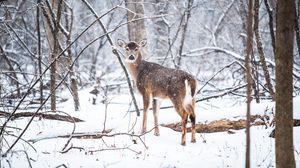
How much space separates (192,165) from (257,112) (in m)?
2.57

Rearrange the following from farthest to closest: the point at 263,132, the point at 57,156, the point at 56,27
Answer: the point at 56,27 → the point at 263,132 → the point at 57,156

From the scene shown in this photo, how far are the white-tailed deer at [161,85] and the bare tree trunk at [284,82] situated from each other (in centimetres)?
275

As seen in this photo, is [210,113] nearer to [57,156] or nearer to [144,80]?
[144,80]

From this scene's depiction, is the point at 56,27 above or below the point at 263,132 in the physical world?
above

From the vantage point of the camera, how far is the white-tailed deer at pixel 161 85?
23.7 feet

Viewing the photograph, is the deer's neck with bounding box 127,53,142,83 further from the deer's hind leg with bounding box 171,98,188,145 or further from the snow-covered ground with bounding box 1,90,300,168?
the deer's hind leg with bounding box 171,98,188,145

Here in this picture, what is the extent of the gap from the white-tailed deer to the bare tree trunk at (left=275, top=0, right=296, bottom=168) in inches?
108

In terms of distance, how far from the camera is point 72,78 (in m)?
10.3

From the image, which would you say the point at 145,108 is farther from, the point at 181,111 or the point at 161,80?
the point at 181,111

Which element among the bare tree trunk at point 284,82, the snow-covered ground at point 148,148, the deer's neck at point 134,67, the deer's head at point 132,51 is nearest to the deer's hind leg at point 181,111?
the snow-covered ground at point 148,148

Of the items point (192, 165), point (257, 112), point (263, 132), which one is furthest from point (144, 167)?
point (257, 112)

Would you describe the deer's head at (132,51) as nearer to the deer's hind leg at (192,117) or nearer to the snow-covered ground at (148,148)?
the snow-covered ground at (148,148)

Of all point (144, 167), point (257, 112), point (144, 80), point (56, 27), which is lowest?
point (144, 167)

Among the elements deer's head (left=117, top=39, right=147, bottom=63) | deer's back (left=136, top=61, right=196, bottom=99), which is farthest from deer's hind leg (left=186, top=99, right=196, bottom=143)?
deer's head (left=117, top=39, right=147, bottom=63)
